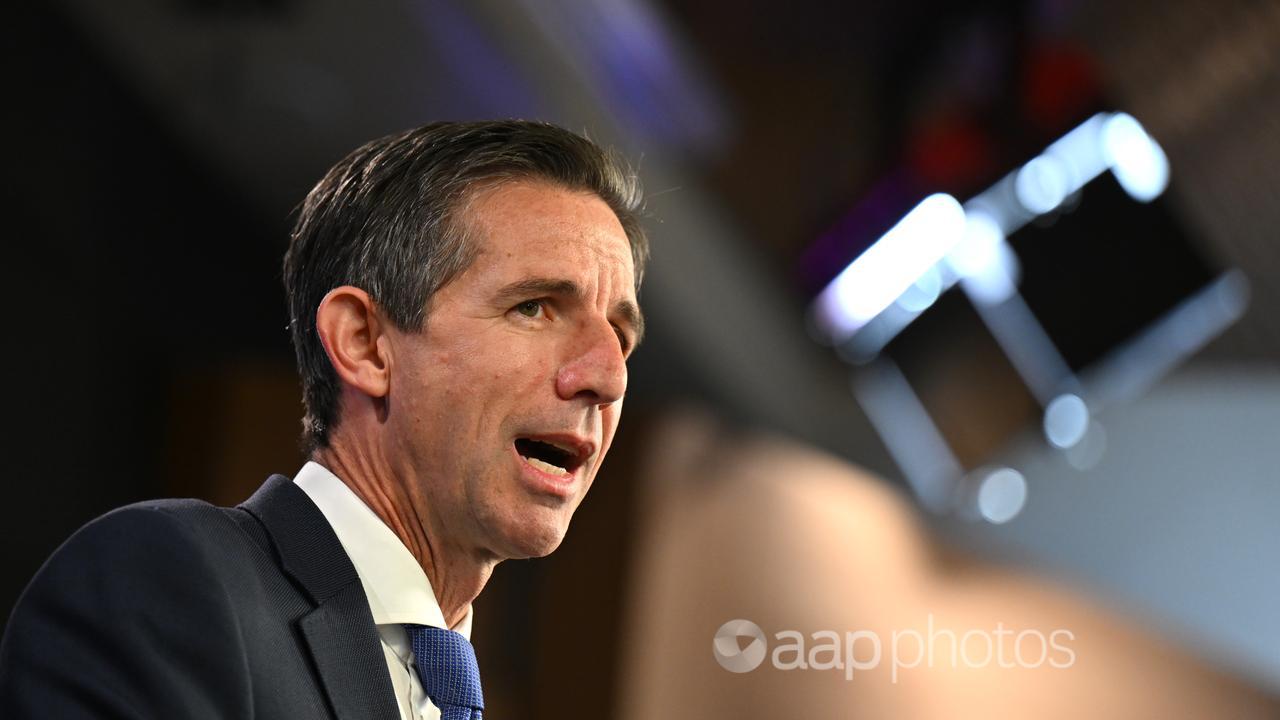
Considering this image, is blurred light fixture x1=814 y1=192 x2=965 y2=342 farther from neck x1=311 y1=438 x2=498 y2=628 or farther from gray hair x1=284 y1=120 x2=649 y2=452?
neck x1=311 y1=438 x2=498 y2=628

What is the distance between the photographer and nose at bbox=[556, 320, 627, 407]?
3.38 ft

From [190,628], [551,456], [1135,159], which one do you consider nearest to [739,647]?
[551,456]

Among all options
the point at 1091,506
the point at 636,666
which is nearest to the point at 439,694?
the point at 636,666

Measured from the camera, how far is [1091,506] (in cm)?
151

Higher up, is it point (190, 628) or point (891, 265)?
point (891, 265)

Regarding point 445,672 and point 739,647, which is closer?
point 445,672

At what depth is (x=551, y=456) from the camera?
1.09m

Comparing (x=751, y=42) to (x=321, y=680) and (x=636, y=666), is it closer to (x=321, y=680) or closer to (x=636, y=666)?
(x=636, y=666)

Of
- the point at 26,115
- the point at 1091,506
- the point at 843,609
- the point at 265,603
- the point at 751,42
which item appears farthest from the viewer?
the point at 26,115

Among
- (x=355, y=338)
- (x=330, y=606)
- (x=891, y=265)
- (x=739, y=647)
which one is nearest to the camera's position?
(x=330, y=606)

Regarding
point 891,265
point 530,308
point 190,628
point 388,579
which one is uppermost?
point 891,265

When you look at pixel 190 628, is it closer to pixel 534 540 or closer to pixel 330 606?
pixel 330 606

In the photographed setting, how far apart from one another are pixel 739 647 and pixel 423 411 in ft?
1.59

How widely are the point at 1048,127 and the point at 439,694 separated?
1259mm
